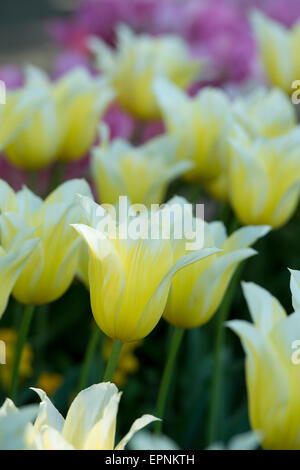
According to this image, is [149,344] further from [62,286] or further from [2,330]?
[62,286]

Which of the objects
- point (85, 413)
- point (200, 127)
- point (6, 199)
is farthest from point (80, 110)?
point (85, 413)

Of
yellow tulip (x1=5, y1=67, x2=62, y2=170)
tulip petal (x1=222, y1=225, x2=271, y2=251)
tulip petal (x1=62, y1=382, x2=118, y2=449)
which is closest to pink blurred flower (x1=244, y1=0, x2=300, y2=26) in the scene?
yellow tulip (x1=5, y1=67, x2=62, y2=170)

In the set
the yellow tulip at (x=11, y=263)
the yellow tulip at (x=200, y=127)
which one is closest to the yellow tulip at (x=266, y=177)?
the yellow tulip at (x=200, y=127)

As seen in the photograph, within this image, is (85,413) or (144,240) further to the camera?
(144,240)

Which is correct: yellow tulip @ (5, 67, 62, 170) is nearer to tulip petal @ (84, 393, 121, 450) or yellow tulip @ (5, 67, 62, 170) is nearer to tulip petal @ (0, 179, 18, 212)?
tulip petal @ (0, 179, 18, 212)

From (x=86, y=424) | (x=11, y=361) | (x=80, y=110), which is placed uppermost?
(x=80, y=110)

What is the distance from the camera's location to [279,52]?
1242mm

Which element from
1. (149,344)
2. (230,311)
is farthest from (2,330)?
(230,311)

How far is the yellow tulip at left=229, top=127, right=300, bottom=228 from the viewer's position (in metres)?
0.86

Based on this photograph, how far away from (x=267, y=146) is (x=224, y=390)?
0.39 metres

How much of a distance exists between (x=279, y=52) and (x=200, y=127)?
0.30 m

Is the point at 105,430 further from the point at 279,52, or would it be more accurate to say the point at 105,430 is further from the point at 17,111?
the point at 279,52

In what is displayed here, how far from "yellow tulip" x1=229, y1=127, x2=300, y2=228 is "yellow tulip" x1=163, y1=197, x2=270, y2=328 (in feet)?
0.54
